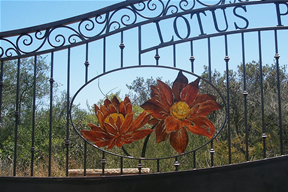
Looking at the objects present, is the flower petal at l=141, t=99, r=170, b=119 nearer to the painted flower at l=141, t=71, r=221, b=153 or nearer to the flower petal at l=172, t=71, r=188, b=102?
the painted flower at l=141, t=71, r=221, b=153

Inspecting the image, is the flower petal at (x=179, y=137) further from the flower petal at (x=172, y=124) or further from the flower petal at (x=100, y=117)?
the flower petal at (x=100, y=117)

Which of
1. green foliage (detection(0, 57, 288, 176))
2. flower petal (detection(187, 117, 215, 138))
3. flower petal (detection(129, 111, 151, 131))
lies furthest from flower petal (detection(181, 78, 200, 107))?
green foliage (detection(0, 57, 288, 176))

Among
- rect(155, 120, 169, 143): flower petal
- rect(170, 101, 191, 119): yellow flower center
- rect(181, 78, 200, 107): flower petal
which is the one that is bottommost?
rect(155, 120, 169, 143): flower petal

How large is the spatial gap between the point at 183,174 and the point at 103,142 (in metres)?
0.89

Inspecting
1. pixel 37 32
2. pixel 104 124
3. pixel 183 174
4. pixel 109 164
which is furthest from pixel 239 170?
pixel 109 164

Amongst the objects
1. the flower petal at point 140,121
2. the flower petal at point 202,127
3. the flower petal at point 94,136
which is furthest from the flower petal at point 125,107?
the flower petal at point 202,127

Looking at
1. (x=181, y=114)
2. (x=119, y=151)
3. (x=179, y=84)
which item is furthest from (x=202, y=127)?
(x=119, y=151)

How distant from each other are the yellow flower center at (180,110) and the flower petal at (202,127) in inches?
4.3

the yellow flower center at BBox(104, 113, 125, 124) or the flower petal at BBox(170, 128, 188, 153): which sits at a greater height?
the yellow flower center at BBox(104, 113, 125, 124)

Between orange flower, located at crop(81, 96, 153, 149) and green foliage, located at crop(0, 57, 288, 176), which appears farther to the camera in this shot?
green foliage, located at crop(0, 57, 288, 176)

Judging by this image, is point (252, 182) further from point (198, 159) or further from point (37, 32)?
point (198, 159)

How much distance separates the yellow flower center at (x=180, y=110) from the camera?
3250 millimetres

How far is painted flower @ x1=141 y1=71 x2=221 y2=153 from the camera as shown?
10.7 feet

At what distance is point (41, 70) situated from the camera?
32.9 feet
